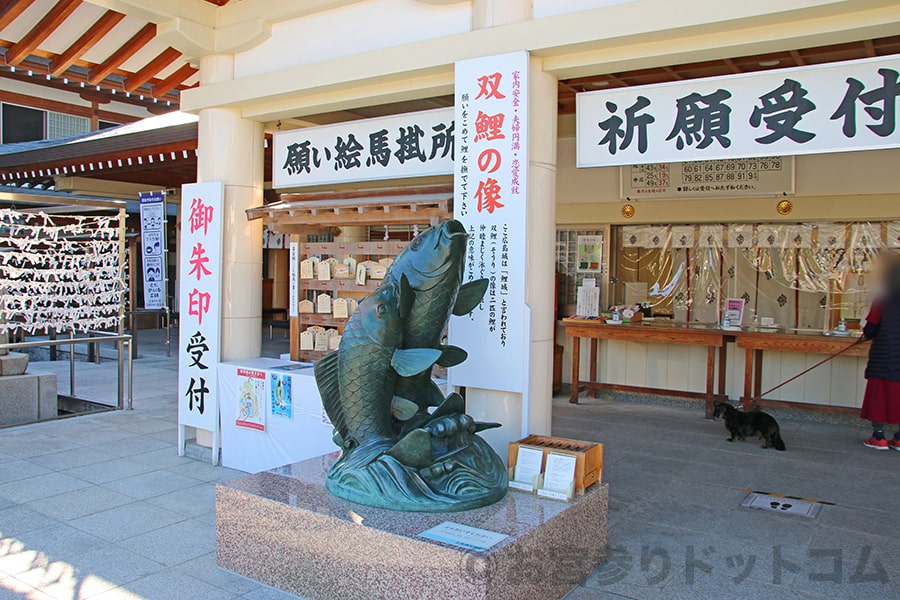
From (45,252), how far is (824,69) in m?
8.41

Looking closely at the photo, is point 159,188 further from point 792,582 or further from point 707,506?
point 792,582

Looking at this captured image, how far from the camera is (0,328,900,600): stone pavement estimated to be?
4074 mm

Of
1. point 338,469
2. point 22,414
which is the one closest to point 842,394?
point 338,469

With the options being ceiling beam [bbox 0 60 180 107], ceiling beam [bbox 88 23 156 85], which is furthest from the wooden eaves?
ceiling beam [bbox 0 60 180 107]

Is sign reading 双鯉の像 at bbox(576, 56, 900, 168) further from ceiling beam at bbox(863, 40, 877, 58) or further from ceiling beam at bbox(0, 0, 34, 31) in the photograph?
ceiling beam at bbox(0, 0, 34, 31)

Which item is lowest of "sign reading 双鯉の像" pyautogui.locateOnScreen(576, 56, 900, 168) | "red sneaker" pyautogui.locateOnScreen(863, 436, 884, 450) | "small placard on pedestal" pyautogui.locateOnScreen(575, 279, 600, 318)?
"red sneaker" pyautogui.locateOnScreen(863, 436, 884, 450)

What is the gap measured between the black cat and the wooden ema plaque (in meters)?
3.52

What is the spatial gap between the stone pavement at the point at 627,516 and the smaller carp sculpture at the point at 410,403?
2.79 ft

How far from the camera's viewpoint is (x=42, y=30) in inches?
314

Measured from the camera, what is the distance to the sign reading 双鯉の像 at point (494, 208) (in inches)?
188

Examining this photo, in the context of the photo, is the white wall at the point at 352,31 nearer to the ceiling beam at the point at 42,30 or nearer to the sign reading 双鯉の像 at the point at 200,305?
the sign reading 双鯉の像 at the point at 200,305

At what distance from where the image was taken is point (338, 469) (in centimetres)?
421

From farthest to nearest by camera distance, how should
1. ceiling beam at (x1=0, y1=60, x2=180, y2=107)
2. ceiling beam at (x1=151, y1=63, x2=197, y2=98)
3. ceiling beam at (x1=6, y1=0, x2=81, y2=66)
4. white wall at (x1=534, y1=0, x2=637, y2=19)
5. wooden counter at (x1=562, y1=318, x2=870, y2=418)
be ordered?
ceiling beam at (x1=0, y1=60, x2=180, y2=107), ceiling beam at (x1=151, y1=63, x2=197, y2=98), wooden counter at (x1=562, y1=318, x2=870, y2=418), ceiling beam at (x1=6, y1=0, x2=81, y2=66), white wall at (x1=534, y1=0, x2=637, y2=19)

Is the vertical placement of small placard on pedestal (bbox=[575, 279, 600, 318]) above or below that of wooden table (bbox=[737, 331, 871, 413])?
above
